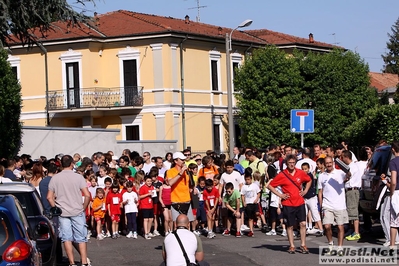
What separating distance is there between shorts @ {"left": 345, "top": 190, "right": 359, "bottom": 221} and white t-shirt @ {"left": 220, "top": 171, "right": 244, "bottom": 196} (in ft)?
9.86

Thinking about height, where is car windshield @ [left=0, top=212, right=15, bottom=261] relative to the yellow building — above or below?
below

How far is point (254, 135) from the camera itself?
1807 inches

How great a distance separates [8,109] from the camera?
1112 inches

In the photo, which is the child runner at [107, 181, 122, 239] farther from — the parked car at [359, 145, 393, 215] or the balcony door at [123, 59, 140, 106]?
the balcony door at [123, 59, 140, 106]

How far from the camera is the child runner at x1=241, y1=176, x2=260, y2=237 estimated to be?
→ 19.4 m

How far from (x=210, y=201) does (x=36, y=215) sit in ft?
24.0

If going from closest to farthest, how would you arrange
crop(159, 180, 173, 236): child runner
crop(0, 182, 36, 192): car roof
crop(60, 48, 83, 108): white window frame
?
crop(0, 182, 36, 192): car roof, crop(159, 180, 173, 236): child runner, crop(60, 48, 83, 108): white window frame

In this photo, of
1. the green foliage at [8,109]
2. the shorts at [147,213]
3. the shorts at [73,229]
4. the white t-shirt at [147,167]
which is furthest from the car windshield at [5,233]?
the green foliage at [8,109]

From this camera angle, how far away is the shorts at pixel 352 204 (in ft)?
56.6

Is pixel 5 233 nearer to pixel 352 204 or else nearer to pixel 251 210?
pixel 352 204

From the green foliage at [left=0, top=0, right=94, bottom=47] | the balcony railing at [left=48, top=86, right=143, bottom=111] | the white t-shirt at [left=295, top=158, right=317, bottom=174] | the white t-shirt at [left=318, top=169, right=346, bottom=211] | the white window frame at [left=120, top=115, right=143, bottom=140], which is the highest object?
the green foliage at [left=0, top=0, right=94, bottom=47]

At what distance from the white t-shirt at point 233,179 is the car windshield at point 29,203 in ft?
24.1

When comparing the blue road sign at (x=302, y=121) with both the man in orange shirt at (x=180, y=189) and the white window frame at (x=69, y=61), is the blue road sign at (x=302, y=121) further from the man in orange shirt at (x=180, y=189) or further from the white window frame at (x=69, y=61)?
the white window frame at (x=69, y=61)

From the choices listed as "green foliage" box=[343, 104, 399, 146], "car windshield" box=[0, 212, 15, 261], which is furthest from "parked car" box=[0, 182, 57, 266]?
"green foliage" box=[343, 104, 399, 146]
